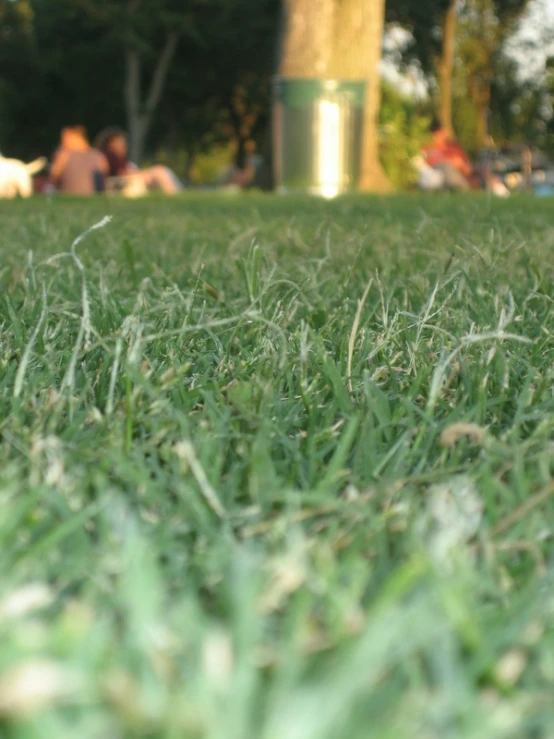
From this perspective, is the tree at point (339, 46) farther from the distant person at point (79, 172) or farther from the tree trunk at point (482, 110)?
the tree trunk at point (482, 110)

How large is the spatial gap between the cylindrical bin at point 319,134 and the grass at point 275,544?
11.5 meters

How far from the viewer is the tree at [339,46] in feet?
46.1

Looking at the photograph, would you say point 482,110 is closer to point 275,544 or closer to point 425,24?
point 425,24

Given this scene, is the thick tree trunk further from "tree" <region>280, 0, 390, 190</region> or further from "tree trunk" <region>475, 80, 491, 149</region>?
"tree trunk" <region>475, 80, 491, 149</region>

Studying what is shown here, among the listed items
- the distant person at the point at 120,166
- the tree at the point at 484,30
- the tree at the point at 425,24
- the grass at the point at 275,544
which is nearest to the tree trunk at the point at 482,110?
the tree at the point at 484,30

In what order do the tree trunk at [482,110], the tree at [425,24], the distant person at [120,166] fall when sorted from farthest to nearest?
the tree trunk at [482,110], the tree at [425,24], the distant person at [120,166]

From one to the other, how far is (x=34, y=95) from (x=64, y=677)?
43972mm

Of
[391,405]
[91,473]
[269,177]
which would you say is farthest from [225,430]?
[269,177]

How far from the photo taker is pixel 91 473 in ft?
3.64

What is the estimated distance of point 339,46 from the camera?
46.8ft

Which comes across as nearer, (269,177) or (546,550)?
(546,550)

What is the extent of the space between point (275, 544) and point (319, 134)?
12.6 meters

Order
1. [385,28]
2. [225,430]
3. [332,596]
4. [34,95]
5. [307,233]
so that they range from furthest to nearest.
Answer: [34,95] → [385,28] → [307,233] → [225,430] → [332,596]

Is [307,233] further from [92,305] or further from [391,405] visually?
[391,405]
